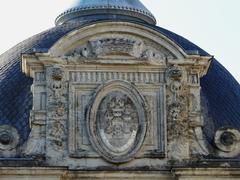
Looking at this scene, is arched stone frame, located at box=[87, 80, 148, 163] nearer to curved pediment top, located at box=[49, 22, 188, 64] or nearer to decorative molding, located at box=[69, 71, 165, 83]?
decorative molding, located at box=[69, 71, 165, 83]

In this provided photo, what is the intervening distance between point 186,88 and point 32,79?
4.22 metres

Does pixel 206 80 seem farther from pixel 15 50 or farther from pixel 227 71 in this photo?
pixel 15 50

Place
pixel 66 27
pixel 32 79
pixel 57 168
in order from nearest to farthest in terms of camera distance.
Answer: pixel 57 168
pixel 32 79
pixel 66 27

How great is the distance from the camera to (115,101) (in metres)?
27.6

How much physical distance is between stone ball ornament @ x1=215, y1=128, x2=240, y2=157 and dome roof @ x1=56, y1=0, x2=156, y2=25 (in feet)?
18.8

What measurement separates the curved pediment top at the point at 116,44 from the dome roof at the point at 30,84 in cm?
23

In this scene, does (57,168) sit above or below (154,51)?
below

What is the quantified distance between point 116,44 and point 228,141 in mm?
3648

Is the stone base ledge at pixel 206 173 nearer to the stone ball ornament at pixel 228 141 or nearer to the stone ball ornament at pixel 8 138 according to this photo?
the stone ball ornament at pixel 228 141

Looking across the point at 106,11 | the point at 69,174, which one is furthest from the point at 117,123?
the point at 106,11

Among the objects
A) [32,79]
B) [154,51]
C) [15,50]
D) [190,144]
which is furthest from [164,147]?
[15,50]

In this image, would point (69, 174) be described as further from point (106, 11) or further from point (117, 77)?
point (106, 11)

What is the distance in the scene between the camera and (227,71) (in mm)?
32375

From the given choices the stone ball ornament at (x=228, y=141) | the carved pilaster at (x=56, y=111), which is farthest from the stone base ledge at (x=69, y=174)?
the stone ball ornament at (x=228, y=141)
